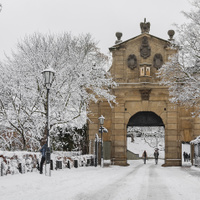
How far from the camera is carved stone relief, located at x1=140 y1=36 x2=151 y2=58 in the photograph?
33656 mm

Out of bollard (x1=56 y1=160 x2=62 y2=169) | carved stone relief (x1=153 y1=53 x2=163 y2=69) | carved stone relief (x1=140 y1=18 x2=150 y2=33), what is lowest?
bollard (x1=56 y1=160 x2=62 y2=169)

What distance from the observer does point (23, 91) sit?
26.8 m

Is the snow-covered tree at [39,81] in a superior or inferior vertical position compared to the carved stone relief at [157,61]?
inferior

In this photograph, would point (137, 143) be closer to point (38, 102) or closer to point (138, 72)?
point (138, 72)

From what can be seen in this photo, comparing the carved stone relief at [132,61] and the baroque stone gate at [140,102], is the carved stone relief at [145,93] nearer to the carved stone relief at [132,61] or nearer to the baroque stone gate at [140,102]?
the baroque stone gate at [140,102]

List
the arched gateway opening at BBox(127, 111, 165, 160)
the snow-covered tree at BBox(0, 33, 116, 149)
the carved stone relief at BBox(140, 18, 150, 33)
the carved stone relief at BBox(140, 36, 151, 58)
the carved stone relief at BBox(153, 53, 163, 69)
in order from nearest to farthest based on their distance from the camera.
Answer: the snow-covered tree at BBox(0, 33, 116, 149) → the carved stone relief at BBox(153, 53, 163, 69) → the carved stone relief at BBox(140, 36, 151, 58) → the carved stone relief at BBox(140, 18, 150, 33) → the arched gateway opening at BBox(127, 111, 165, 160)

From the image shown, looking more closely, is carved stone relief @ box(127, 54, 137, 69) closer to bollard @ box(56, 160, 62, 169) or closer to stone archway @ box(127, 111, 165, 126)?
stone archway @ box(127, 111, 165, 126)

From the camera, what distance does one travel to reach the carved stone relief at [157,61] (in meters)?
33.5

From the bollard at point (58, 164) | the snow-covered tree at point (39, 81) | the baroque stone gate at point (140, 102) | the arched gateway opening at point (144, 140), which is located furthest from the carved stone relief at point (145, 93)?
the arched gateway opening at point (144, 140)

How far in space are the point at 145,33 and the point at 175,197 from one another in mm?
26411

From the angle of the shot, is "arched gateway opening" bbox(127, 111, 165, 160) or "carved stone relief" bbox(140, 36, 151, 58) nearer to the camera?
"carved stone relief" bbox(140, 36, 151, 58)

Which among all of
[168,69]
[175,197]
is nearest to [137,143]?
[168,69]

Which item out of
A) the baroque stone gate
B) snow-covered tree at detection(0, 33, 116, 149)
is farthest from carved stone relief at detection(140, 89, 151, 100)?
snow-covered tree at detection(0, 33, 116, 149)

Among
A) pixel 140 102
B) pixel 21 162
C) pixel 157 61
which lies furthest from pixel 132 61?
pixel 21 162
